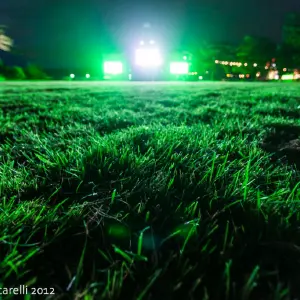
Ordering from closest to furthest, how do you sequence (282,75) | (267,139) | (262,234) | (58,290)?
1. (58,290)
2. (262,234)
3. (267,139)
4. (282,75)

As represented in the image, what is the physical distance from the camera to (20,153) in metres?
1.48

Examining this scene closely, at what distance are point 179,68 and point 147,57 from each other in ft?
22.7

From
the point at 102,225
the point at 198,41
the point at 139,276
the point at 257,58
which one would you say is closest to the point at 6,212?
the point at 102,225

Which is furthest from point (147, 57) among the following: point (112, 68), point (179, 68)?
point (112, 68)

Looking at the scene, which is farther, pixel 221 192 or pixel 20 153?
pixel 20 153

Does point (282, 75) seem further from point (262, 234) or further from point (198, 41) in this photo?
Answer: point (262, 234)

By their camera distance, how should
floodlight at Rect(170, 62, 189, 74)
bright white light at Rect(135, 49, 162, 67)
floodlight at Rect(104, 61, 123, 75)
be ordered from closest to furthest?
floodlight at Rect(104, 61, 123, 75)
floodlight at Rect(170, 62, 189, 74)
bright white light at Rect(135, 49, 162, 67)

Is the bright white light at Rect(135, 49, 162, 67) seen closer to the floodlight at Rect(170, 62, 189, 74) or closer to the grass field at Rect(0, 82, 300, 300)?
the floodlight at Rect(170, 62, 189, 74)

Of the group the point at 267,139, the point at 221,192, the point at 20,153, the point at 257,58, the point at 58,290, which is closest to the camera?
the point at 58,290

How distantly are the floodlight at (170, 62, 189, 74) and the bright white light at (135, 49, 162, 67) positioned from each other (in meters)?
3.73

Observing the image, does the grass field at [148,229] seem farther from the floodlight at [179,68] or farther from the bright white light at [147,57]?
the bright white light at [147,57]

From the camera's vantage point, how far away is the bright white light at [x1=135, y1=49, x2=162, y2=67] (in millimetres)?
40969

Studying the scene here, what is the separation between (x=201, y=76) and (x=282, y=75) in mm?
12403

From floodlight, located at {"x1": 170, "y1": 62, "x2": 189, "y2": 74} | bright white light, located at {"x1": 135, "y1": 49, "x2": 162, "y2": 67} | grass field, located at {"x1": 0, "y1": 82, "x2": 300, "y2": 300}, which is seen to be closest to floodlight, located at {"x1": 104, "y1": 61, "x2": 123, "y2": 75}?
bright white light, located at {"x1": 135, "y1": 49, "x2": 162, "y2": 67}
